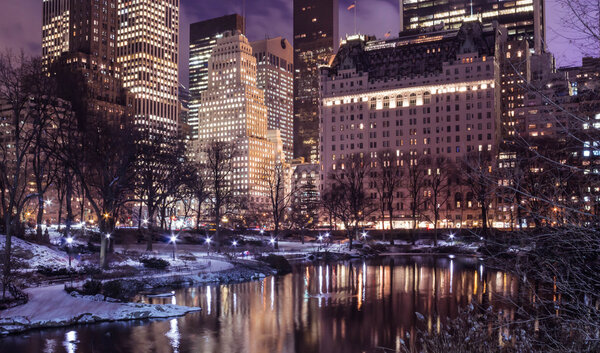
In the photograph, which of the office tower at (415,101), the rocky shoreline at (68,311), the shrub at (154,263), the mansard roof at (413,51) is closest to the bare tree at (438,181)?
the office tower at (415,101)

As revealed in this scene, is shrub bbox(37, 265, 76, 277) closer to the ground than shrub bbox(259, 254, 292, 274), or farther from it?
farther from it

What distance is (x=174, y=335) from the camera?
2733cm

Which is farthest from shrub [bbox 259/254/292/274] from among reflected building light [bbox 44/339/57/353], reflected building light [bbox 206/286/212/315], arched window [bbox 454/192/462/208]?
arched window [bbox 454/192/462/208]

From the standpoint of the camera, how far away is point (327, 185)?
557ft

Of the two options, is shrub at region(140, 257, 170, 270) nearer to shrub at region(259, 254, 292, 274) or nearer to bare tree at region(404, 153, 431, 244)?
shrub at region(259, 254, 292, 274)

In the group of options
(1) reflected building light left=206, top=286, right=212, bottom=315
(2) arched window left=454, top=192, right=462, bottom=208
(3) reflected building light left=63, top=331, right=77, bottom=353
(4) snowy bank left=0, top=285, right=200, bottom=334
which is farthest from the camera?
(2) arched window left=454, top=192, right=462, bottom=208

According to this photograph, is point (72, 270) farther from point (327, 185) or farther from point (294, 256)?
point (327, 185)

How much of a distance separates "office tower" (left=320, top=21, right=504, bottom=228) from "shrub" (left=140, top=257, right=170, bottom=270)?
348 ft

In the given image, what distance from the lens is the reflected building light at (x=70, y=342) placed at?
79.9 feet

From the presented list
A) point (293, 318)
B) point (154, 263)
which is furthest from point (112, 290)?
point (154, 263)

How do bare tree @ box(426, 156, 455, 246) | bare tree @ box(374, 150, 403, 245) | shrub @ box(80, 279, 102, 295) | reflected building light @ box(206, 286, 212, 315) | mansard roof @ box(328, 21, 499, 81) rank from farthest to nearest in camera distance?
mansard roof @ box(328, 21, 499, 81) < bare tree @ box(374, 150, 403, 245) < bare tree @ box(426, 156, 455, 246) < reflected building light @ box(206, 286, 212, 315) < shrub @ box(80, 279, 102, 295)

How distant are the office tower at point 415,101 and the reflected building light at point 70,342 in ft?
416

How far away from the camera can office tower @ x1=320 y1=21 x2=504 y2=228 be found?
157375 mm

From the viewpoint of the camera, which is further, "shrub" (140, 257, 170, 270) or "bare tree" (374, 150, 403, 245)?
"bare tree" (374, 150, 403, 245)
